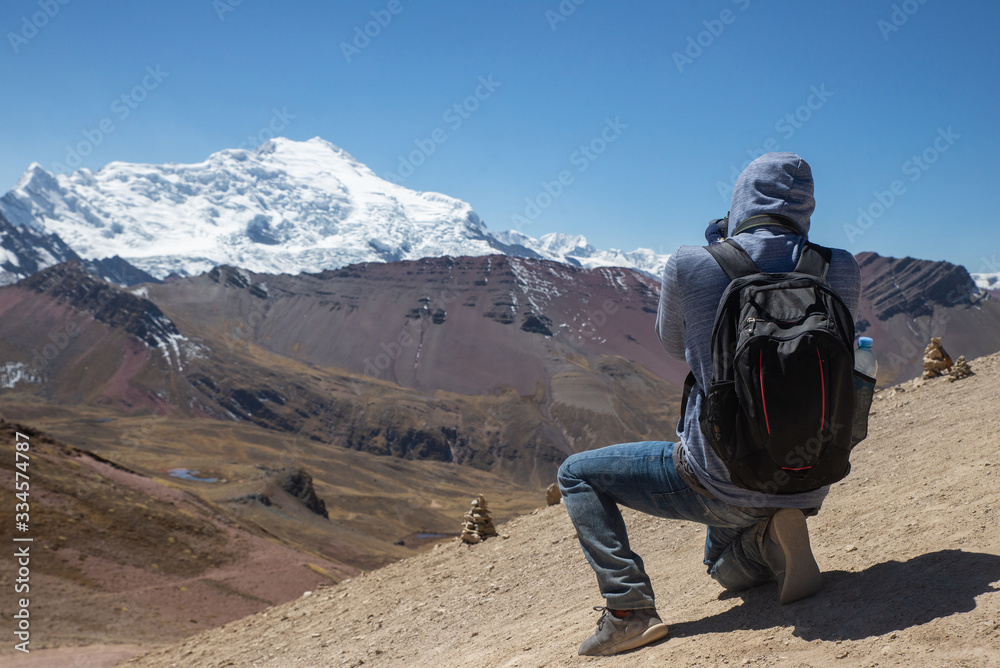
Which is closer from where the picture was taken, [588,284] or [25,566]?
[25,566]

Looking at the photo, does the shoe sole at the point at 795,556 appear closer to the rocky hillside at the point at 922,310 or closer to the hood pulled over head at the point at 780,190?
the hood pulled over head at the point at 780,190

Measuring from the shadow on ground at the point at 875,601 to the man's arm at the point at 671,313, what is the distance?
4.01 feet

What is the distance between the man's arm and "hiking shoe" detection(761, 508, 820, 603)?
32.0 inches

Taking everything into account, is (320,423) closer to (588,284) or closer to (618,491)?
(588,284)

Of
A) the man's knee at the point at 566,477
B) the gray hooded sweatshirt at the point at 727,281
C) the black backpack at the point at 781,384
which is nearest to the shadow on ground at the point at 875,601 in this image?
the gray hooded sweatshirt at the point at 727,281

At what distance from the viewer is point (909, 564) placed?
3391 mm

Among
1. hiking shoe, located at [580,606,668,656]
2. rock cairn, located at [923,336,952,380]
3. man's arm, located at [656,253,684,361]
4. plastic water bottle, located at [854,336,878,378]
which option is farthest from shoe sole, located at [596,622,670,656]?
rock cairn, located at [923,336,952,380]

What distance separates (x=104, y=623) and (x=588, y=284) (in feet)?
563

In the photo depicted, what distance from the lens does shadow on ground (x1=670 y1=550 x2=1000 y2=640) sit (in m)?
2.87

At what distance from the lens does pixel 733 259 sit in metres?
2.91

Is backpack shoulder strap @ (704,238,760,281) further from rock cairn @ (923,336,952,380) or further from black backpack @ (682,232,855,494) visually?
rock cairn @ (923,336,952,380)

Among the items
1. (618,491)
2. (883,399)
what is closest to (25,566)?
(618,491)

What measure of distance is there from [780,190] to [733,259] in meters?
0.46

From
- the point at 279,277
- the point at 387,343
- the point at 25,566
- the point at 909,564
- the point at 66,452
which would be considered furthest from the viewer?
the point at 279,277
